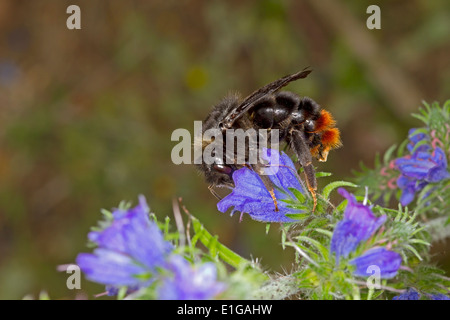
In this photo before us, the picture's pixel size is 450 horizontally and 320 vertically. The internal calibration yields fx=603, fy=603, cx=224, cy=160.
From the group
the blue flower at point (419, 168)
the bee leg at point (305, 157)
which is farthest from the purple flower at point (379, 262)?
the blue flower at point (419, 168)

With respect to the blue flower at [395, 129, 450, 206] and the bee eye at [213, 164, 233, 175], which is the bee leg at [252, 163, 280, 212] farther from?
the blue flower at [395, 129, 450, 206]

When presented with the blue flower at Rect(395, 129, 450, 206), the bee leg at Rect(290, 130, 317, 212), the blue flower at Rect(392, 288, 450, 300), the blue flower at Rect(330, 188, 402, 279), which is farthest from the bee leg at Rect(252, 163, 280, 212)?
the blue flower at Rect(395, 129, 450, 206)

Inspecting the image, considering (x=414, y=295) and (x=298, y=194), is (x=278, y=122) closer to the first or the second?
(x=298, y=194)

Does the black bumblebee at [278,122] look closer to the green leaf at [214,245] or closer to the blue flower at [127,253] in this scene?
the green leaf at [214,245]

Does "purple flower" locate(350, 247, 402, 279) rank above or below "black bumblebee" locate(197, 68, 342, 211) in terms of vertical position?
below

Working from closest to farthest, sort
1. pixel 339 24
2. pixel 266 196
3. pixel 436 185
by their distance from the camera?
pixel 266 196
pixel 436 185
pixel 339 24

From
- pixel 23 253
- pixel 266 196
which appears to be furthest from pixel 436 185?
pixel 23 253
